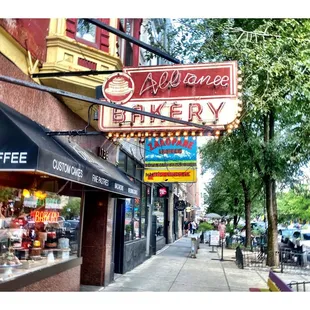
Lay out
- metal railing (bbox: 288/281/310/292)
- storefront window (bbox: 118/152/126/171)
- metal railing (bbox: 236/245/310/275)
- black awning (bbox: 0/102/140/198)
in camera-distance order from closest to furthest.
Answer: black awning (bbox: 0/102/140/198) < metal railing (bbox: 288/281/310/292) < storefront window (bbox: 118/152/126/171) < metal railing (bbox: 236/245/310/275)

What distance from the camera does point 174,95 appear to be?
20.7ft

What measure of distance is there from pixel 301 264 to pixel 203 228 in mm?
13061

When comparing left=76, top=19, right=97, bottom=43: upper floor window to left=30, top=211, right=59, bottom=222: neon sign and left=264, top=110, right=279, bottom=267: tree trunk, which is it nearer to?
left=30, top=211, right=59, bottom=222: neon sign

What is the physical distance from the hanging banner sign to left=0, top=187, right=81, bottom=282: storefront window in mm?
4845

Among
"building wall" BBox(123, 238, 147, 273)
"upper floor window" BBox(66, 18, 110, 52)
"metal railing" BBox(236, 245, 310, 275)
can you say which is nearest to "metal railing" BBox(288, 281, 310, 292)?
"metal railing" BBox(236, 245, 310, 275)

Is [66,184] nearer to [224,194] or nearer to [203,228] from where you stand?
[203,228]

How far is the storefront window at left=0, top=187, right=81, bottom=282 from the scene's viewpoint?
5793 mm

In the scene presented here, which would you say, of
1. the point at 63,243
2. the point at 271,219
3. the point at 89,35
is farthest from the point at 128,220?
the point at 89,35

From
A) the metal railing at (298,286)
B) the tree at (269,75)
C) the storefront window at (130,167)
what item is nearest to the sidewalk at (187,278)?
the metal railing at (298,286)

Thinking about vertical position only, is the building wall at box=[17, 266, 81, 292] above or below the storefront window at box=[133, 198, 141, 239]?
below

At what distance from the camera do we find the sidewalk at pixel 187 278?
352 inches

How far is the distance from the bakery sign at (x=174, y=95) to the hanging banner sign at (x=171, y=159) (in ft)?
18.8

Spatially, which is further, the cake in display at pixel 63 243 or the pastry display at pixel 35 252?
the cake in display at pixel 63 243

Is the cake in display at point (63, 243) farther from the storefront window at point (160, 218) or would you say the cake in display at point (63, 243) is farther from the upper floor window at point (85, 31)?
the storefront window at point (160, 218)
